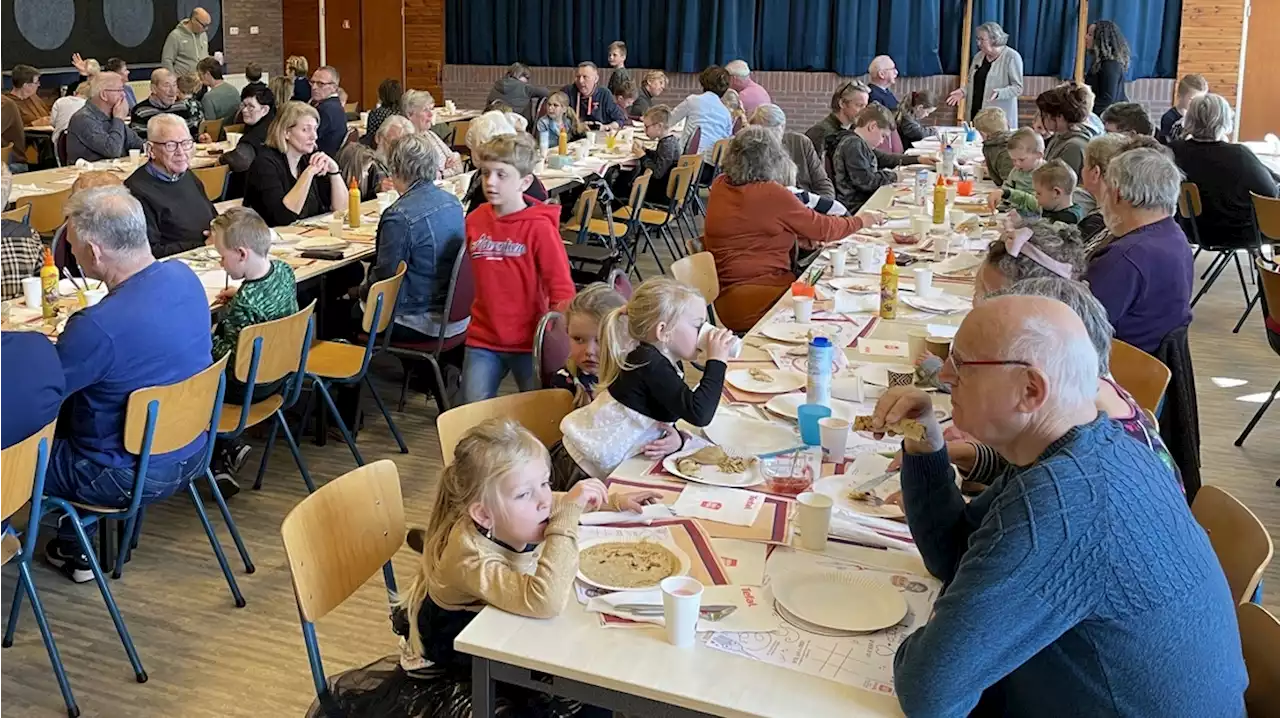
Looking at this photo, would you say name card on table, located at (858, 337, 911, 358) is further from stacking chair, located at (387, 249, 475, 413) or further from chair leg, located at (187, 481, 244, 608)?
chair leg, located at (187, 481, 244, 608)

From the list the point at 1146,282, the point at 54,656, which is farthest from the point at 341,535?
the point at 1146,282

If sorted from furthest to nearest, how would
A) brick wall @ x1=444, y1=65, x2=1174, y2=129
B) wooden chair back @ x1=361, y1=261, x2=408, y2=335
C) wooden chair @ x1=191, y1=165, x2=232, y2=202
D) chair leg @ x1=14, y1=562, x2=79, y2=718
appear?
1. brick wall @ x1=444, y1=65, x2=1174, y2=129
2. wooden chair @ x1=191, y1=165, x2=232, y2=202
3. wooden chair back @ x1=361, y1=261, x2=408, y2=335
4. chair leg @ x1=14, y1=562, x2=79, y2=718

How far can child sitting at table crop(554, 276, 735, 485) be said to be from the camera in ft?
9.60

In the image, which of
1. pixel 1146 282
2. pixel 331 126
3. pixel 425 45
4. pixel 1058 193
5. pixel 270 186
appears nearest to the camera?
pixel 1146 282

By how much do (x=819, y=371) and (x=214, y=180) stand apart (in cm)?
514

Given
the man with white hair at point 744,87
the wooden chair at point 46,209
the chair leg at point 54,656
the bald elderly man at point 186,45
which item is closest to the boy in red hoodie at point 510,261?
the chair leg at point 54,656

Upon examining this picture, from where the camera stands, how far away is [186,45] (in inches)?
491

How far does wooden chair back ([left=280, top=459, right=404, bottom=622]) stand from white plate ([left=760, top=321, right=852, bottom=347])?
165 cm

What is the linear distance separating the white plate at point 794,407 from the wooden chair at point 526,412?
1.81 feet

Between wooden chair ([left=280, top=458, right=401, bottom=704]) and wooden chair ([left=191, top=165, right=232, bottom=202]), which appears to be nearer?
wooden chair ([left=280, top=458, right=401, bottom=704])

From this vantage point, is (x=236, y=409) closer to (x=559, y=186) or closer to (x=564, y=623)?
(x=564, y=623)

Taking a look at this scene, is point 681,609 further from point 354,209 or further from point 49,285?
point 354,209

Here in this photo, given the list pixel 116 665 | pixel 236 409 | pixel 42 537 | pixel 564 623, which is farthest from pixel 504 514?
pixel 42 537

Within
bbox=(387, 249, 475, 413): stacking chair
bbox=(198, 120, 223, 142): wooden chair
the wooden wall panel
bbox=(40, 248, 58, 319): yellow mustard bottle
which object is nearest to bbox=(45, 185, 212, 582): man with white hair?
bbox=(40, 248, 58, 319): yellow mustard bottle
